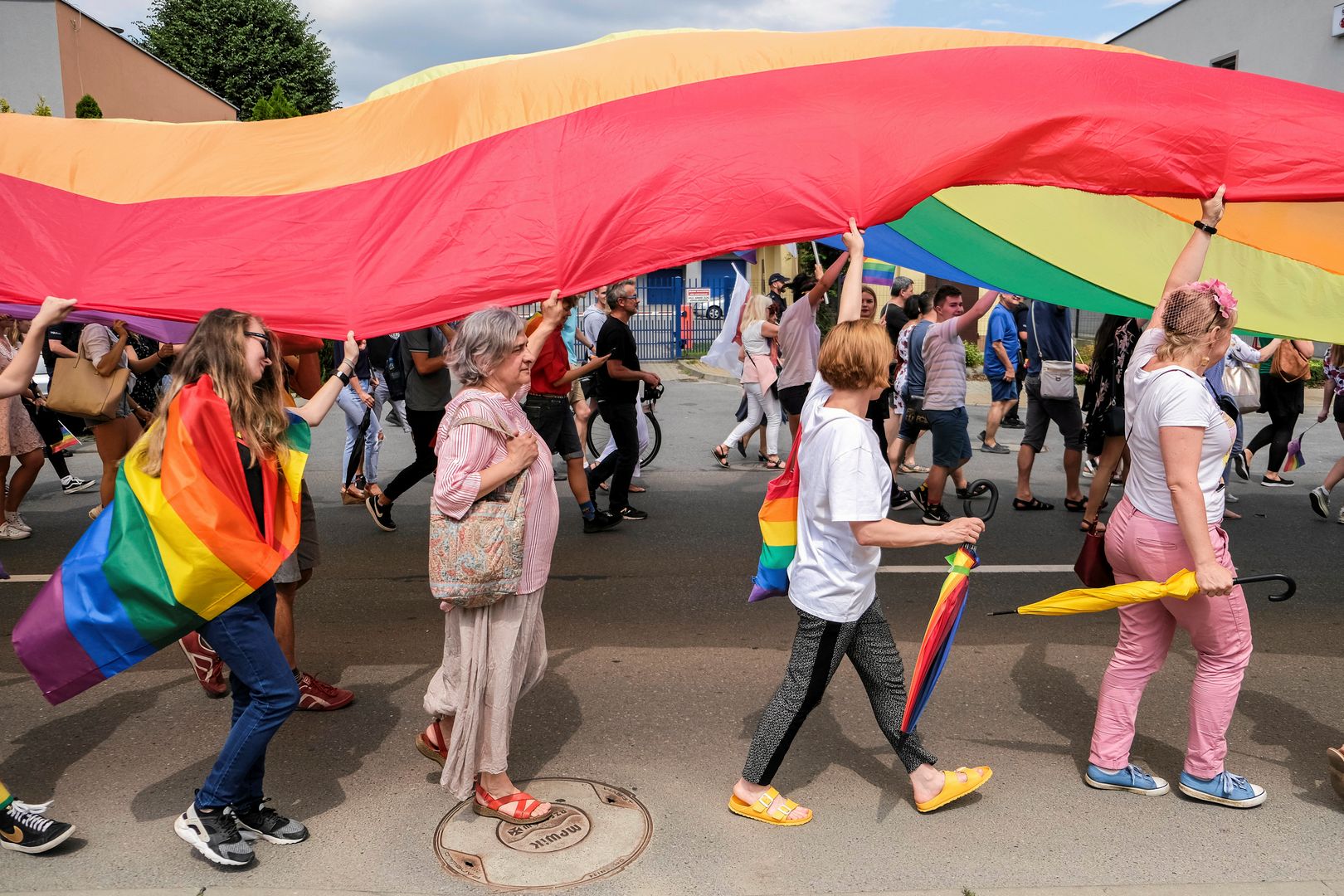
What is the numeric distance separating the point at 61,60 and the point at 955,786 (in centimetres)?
2471

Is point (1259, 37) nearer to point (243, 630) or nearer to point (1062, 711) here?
point (1062, 711)

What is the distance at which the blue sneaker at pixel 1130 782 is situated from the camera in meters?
3.74

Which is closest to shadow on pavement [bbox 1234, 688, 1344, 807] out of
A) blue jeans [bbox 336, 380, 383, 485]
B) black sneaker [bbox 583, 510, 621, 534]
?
black sneaker [bbox 583, 510, 621, 534]

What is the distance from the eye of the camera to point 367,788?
12.6 ft

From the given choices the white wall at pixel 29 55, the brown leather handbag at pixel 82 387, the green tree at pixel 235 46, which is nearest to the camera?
the brown leather handbag at pixel 82 387

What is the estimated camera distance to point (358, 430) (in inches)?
328

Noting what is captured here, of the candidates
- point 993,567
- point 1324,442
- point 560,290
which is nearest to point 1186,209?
point 993,567

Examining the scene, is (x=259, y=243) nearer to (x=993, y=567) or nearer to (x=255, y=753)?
(x=255, y=753)

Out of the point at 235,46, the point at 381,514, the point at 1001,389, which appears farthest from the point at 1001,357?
the point at 235,46

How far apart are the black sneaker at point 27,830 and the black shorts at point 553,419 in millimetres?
3980

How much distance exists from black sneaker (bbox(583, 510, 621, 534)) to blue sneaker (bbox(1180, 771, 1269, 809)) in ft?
15.1

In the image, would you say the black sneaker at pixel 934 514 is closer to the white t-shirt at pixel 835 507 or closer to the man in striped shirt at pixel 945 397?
the man in striped shirt at pixel 945 397

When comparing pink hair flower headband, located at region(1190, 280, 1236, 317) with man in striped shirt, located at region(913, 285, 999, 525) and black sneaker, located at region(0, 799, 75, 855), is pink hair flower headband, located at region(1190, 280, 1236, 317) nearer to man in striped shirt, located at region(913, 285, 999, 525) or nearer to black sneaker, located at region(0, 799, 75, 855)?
man in striped shirt, located at region(913, 285, 999, 525)

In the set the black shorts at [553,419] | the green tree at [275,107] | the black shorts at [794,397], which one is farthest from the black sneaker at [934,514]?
the green tree at [275,107]
